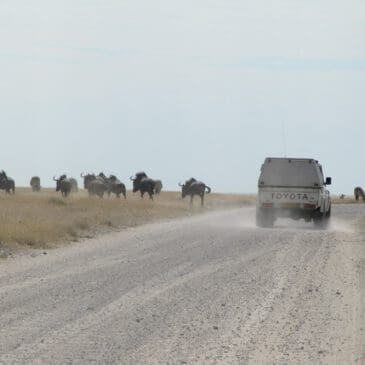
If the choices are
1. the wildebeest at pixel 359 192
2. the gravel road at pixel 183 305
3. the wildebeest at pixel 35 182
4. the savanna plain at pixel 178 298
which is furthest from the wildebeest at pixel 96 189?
the gravel road at pixel 183 305

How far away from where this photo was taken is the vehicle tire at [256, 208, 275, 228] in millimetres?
32844

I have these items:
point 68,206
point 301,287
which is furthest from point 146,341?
point 68,206

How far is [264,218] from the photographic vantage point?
1299 inches

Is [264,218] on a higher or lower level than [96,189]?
lower

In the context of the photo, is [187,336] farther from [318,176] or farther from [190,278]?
[318,176]

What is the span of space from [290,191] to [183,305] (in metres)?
20.4

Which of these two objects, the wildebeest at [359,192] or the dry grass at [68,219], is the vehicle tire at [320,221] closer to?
the dry grass at [68,219]

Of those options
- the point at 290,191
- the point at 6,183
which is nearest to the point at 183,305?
the point at 290,191

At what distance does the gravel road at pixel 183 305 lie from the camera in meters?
9.30

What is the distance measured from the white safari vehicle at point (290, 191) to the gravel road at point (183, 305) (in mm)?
9541

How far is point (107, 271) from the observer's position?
1672 centimetres

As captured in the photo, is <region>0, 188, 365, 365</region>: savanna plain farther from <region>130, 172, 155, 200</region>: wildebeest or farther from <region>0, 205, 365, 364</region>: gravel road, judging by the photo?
<region>130, 172, 155, 200</region>: wildebeest

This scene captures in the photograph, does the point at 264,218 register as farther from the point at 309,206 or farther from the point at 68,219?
the point at 68,219

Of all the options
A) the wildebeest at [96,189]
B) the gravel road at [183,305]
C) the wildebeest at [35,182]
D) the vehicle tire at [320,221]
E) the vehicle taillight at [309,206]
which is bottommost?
the gravel road at [183,305]
